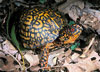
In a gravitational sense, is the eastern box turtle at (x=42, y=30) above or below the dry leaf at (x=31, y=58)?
above

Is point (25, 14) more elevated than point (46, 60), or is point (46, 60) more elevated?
point (25, 14)

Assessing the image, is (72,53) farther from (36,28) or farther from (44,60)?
(36,28)

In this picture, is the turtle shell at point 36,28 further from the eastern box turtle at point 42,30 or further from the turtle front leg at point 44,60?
the turtle front leg at point 44,60

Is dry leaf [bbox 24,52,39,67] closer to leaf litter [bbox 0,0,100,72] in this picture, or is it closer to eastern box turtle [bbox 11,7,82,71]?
leaf litter [bbox 0,0,100,72]

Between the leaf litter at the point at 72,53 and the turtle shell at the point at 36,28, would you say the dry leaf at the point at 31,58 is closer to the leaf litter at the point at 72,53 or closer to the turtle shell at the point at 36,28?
the leaf litter at the point at 72,53

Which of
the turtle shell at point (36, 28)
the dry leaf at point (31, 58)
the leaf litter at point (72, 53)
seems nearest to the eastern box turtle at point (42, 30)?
the turtle shell at point (36, 28)

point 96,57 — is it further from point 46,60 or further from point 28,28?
point 28,28

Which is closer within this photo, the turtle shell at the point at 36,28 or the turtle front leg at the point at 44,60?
the turtle shell at the point at 36,28

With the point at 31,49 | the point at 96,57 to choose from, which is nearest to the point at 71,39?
the point at 96,57
